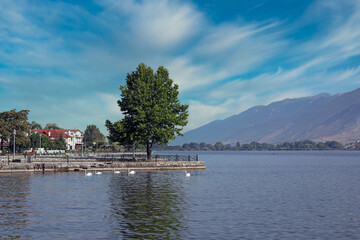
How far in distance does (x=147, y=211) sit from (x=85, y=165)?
40.4 metres

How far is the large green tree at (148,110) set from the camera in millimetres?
66312

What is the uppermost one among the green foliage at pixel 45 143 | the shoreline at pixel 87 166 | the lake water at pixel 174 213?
the green foliage at pixel 45 143

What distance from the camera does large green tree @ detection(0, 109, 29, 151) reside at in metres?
107

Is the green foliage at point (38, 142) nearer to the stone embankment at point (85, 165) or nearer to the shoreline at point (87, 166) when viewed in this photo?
the stone embankment at point (85, 165)

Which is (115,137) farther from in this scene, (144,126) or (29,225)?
(29,225)

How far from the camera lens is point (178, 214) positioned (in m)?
25.6

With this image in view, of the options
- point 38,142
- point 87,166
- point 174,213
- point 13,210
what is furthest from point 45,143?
point 174,213

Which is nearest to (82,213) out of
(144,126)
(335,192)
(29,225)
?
(29,225)

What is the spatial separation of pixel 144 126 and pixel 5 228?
145ft

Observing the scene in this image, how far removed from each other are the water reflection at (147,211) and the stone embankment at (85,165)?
79.4ft

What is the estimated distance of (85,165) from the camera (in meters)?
64.2

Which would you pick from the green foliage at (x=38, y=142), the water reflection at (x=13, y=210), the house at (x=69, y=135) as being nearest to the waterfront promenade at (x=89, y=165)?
the water reflection at (x=13, y=210)

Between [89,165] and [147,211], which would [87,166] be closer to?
[89,165]

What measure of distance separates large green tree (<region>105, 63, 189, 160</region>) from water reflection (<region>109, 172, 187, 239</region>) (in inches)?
1031
